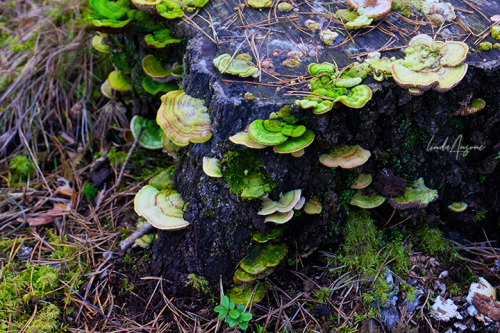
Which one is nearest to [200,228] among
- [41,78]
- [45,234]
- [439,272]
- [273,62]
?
[273,62]

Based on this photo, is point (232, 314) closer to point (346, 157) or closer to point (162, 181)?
point (162, 181)

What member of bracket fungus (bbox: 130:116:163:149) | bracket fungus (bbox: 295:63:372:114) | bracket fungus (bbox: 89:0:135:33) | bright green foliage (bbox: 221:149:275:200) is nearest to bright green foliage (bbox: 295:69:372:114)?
bracket fungus (bbox: 295:63:372:114)

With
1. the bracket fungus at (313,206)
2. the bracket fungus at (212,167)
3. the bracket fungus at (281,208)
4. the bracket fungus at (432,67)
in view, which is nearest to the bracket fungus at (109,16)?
the bracket fungus at (212,167)

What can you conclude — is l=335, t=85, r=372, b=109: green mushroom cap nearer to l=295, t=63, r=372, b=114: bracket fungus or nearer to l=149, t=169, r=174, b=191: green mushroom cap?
l=295, t=63, r=372, b=114: bracket fungus

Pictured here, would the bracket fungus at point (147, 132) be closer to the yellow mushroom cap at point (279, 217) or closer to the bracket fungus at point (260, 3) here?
the bracket fungus at point (260, 3)

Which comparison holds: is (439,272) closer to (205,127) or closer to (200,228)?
(200,228)
